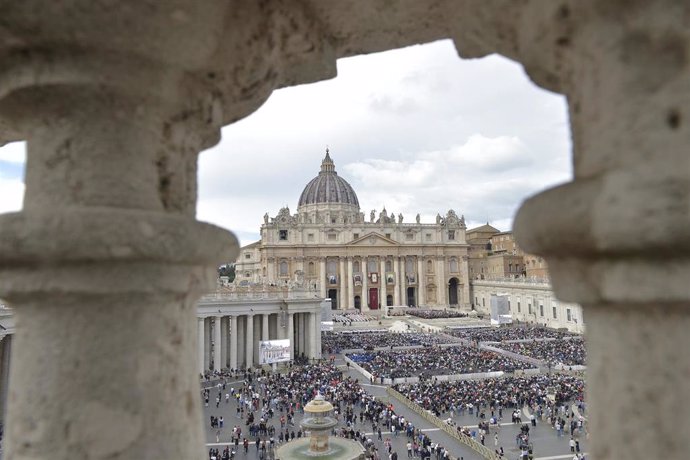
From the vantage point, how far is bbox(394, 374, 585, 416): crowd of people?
757 inches

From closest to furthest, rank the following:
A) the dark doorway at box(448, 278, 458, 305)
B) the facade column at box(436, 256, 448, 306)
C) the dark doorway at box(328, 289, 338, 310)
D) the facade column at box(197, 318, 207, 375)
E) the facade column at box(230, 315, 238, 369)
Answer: the facade column at box(197, 318, 207, 375) → the facade column at box(230, 315, 238, 369) → the dark doorway at box(328, 289, 338, 310) → the facade column at box(436, 256, 448, 306) → the dark doorway at box(448, 278, 458, 305)

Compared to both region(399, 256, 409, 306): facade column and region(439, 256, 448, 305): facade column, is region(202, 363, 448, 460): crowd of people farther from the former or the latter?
region(439, 256, 448, 305): facade column

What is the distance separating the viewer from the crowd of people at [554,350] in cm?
2688

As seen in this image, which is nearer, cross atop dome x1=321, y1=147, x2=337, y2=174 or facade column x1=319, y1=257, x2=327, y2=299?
facade column x1=319, y1=257, x2=327, y2=299

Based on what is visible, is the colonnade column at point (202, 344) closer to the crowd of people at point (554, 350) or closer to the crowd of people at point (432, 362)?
the crowd of people at point (432, 362)

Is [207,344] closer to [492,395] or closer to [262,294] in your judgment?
[262,294]

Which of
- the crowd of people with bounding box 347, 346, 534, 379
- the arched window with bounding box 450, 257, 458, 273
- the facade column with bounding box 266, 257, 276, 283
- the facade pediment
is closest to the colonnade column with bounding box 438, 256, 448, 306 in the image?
the arched window with bounding box 450, 257, 458, 273

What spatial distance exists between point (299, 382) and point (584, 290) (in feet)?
77.7

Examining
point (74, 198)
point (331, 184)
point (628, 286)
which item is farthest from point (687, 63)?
point (331, 184)

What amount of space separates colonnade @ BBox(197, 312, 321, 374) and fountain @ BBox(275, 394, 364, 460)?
1237 centimetres

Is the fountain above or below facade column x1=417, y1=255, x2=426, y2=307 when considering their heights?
below

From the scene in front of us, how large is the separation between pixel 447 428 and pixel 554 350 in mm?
16452

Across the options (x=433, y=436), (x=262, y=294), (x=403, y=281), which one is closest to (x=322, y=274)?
(x=403, y=281)

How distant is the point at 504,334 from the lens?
1538 inches
